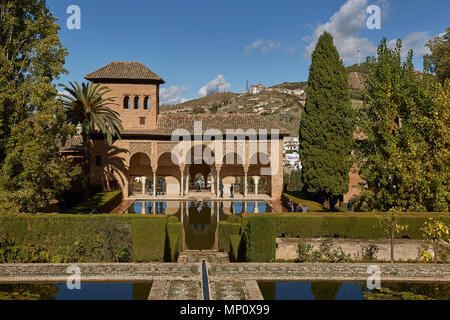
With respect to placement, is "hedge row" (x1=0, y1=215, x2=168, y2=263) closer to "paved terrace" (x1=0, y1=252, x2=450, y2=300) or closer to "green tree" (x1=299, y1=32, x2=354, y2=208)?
"paved terrace" (x1=0, y1=252, x2=450, y2=300)

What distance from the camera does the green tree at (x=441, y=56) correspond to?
2702cm

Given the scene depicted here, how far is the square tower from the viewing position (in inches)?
1179

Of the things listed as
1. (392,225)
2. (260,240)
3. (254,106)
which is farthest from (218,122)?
(254,106)

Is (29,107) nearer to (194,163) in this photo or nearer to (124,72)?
(124,72)

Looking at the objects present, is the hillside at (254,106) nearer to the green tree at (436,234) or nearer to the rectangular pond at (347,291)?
the green tree at (436,234)

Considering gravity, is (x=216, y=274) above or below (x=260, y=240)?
below

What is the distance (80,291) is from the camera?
8.73 m

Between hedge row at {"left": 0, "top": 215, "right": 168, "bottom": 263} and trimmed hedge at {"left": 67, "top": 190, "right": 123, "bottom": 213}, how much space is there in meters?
4.03

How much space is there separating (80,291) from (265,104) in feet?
377

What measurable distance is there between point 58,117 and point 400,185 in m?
13.9

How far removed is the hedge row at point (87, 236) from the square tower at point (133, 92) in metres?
18.6

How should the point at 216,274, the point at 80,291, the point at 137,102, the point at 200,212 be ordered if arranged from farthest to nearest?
the point at 137,102
the point at 200,212
the point at 216,274
the point at 80,291
